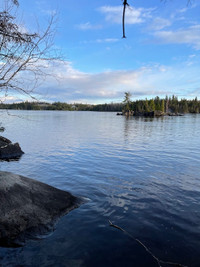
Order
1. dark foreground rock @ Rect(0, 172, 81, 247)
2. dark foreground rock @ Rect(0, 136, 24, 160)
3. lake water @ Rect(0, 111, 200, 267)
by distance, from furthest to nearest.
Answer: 1. dark foreground rock @ Rect(0, 136, 24, 160)
2. dark foreground rock @ Rect(0, 172, 81, 247)
3. lake water @ Rect(0, 111, 200, 267)

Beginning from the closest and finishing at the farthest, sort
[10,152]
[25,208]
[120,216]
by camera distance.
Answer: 1. [25,208]
2. [120,216]
3. [10,152]

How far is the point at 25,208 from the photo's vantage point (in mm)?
6652

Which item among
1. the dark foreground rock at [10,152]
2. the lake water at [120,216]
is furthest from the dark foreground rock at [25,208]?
the dark foreground rock at [10,152]

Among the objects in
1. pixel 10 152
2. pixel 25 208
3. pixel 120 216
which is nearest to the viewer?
pixel 25 208

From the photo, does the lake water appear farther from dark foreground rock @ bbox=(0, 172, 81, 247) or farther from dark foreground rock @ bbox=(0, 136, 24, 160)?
dark foreground rock @ bbox=(0, 136, 24, 160)

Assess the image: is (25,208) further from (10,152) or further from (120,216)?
(10,152)

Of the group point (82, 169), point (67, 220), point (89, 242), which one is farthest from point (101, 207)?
point (82, 169)

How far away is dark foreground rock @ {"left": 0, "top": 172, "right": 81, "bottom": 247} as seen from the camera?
6.06 m

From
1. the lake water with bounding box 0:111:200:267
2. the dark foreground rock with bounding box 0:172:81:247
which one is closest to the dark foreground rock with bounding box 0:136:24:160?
the lake water with bounding box 0:111:200:267

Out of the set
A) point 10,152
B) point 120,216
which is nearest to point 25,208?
point 120,216

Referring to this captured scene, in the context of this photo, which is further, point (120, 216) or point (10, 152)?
point (10, 152)

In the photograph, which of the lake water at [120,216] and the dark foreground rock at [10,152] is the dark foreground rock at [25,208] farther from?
the dark foreground rock at [10,152]

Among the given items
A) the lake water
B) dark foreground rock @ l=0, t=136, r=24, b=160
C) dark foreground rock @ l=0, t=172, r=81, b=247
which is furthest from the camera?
dark foreground rock @ l=0, t=136, r=24, b=160

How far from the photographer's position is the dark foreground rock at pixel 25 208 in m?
6.06
